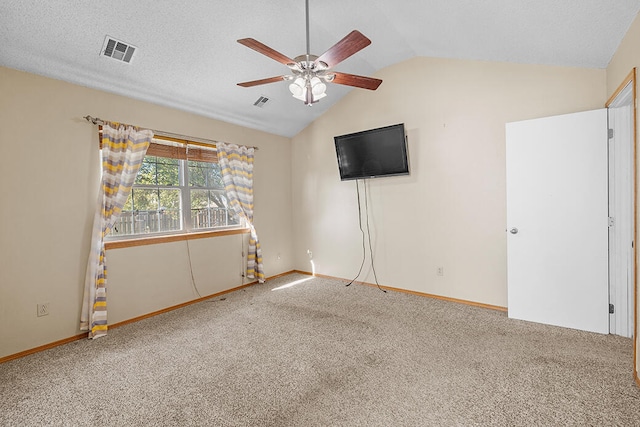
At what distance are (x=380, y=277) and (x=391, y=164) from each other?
168 centimetres

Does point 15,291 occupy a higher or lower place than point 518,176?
lower

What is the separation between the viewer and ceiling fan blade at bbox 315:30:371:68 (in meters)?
1.78

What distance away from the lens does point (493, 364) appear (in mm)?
2246

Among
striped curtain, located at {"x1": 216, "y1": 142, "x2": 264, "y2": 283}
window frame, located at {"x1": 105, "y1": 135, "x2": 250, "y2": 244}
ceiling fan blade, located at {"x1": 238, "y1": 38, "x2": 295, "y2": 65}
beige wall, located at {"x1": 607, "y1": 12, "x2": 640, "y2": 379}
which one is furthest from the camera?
striped curtain, located at {"x1": 216, "y1": 142, "x2": 264, "y2": 283}

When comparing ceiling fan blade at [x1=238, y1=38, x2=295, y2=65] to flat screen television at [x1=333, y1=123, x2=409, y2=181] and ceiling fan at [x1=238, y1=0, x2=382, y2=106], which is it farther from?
flat screen television at [x1=333, y1=123, x2=409, y2=181]

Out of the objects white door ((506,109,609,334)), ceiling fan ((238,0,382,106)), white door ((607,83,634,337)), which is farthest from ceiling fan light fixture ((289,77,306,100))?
white door ((607,83,634,337))

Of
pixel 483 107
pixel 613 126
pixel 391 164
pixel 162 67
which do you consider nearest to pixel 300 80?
pixel 162 67

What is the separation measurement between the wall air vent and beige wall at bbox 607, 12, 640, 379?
3550 millimetres

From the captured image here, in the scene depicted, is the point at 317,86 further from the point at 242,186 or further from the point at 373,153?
the point at 242,186

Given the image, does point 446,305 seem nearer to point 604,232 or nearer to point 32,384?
point 604,232

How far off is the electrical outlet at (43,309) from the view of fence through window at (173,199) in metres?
0.84

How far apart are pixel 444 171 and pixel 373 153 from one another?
96 centimetres

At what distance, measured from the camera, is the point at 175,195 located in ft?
12.4

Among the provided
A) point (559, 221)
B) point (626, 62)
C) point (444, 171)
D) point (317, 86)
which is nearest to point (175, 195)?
point (317, 86)
